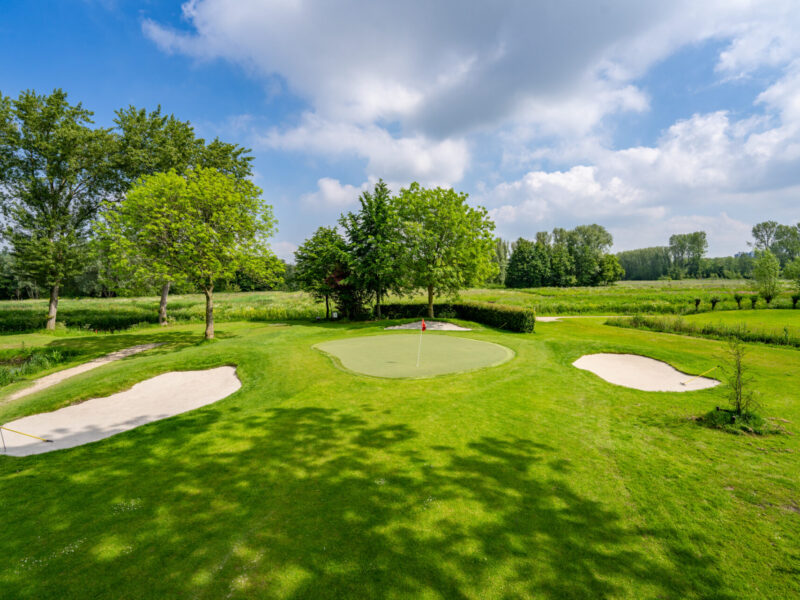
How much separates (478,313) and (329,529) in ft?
76.4

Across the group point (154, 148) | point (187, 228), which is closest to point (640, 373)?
point (187, 228)

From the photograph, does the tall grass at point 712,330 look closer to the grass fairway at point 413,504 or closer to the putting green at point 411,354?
the putting green at point 411,354

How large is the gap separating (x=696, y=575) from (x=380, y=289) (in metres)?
26.0

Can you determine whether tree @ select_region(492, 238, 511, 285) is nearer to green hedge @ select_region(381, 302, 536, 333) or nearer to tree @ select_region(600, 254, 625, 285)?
tree @ select_region(600, 254, 625, 285)

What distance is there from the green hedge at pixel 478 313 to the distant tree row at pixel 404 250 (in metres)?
1.56

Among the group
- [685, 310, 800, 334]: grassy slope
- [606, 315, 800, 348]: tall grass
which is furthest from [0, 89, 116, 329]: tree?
[685, 310, 800, 334]: grassy slope

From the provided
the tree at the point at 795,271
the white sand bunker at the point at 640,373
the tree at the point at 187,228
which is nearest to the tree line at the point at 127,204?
the tree at the point at 187,228

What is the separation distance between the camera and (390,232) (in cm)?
2725

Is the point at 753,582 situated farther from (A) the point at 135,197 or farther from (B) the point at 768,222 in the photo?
(B) the point at 768,222

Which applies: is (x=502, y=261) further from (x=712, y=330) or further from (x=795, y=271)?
(x=712, y=330)

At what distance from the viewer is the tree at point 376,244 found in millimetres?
26703

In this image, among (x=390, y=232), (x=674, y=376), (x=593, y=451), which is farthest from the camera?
(x=390, y=232)

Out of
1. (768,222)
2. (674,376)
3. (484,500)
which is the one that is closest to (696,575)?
(484,500)

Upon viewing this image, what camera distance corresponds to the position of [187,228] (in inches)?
688
